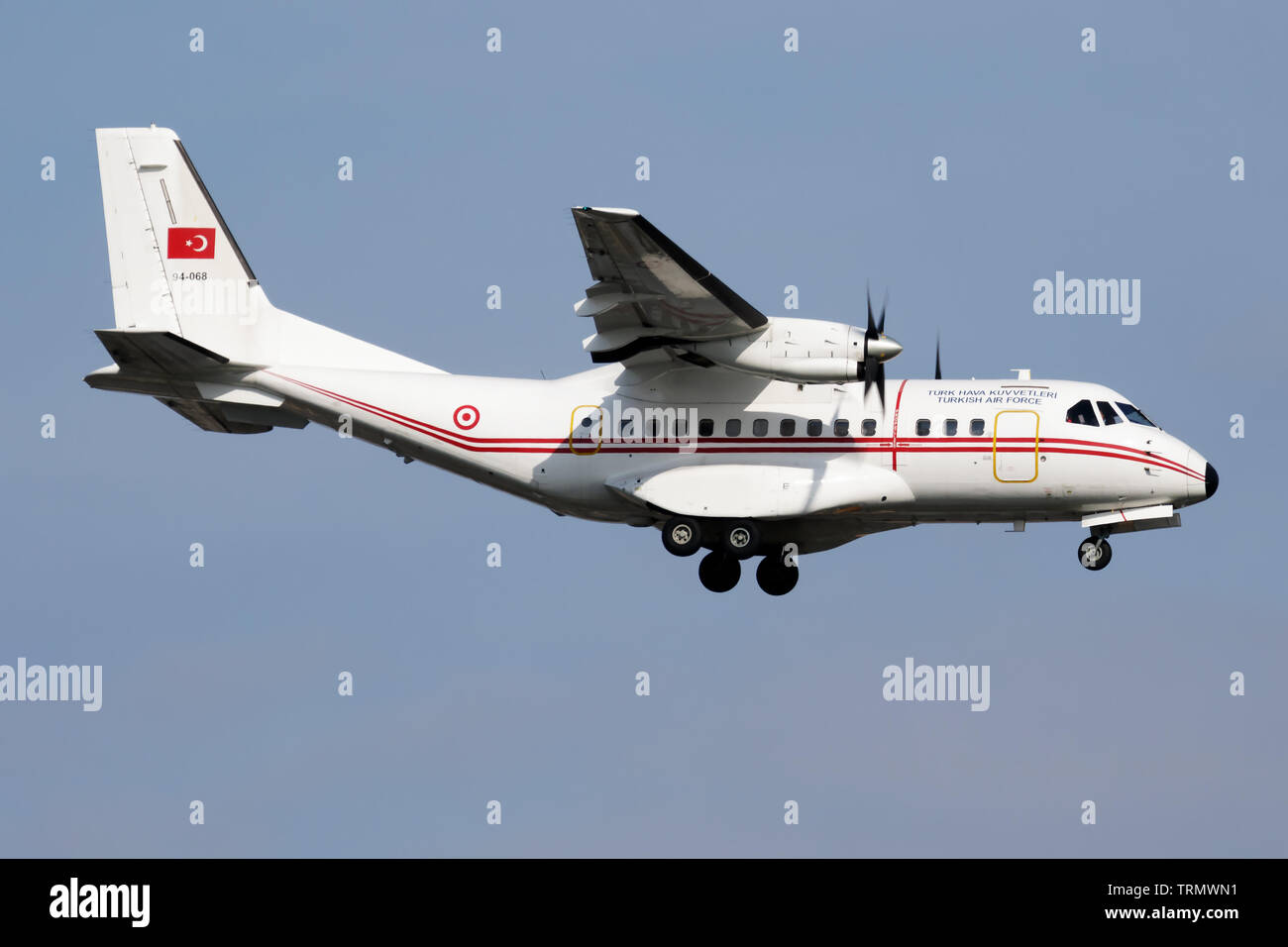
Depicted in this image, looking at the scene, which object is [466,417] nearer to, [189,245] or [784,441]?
[784,441]

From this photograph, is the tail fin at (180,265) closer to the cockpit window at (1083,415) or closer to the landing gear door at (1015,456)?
the landing gear door at (1015,456)

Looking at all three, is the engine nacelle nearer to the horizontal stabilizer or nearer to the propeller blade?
the propeller blade

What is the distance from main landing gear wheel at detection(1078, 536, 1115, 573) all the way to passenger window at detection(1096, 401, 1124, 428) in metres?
1.92

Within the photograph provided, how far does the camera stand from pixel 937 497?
102 ft

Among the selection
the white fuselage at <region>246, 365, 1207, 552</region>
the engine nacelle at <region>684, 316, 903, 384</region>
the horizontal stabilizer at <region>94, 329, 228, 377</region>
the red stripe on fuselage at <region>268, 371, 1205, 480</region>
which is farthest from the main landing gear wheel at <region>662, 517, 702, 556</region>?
the horizontal stabilizer at <region>94, 329, 228, 377</region>

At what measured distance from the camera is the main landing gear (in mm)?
31406

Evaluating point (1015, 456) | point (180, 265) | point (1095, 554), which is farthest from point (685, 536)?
point (180, 265)

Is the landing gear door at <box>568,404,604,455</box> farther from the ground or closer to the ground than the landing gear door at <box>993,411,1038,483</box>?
farther from the ground

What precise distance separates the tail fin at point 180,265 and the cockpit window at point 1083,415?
10810 mm

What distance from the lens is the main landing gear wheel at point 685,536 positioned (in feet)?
104

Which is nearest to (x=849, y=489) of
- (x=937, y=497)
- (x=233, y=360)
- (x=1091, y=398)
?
(x=937, y=497)

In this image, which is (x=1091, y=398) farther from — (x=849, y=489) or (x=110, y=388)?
(x=110, y=388)

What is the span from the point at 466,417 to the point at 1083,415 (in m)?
10.1

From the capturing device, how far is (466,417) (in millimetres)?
32125
